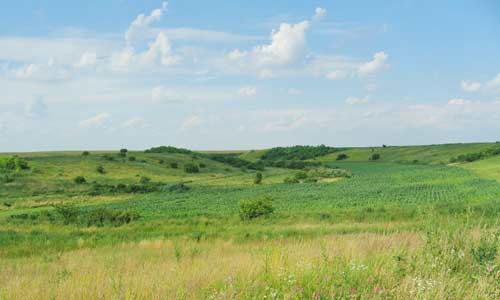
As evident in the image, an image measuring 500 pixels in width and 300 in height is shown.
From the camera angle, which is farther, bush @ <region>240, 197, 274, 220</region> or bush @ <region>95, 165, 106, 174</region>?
bush @ <region>95, 165, 106, 174</region>

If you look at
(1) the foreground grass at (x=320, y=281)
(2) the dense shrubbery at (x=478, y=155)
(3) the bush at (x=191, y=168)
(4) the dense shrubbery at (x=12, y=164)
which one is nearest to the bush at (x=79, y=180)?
(4) the dense shrubbery at (x=12, y=164)

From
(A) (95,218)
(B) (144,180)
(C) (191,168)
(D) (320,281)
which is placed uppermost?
(D) (320,281)

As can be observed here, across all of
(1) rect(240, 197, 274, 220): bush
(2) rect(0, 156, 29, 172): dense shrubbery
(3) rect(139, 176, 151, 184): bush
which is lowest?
(3) rect(139, 176, 151, 184): bush

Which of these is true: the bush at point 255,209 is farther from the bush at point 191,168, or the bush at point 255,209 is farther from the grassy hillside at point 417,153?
the grassy hillside at point 417,153

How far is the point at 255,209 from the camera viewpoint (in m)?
29.0

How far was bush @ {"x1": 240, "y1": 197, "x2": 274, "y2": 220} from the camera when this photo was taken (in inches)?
1126

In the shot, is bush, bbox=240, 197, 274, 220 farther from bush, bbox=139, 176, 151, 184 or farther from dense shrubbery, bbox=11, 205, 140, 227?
bush, bbox=139, 176, 151, 184

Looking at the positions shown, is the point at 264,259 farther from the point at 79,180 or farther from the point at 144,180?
the point at 144,180

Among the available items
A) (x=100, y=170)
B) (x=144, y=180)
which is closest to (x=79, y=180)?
(x=144, y=180)

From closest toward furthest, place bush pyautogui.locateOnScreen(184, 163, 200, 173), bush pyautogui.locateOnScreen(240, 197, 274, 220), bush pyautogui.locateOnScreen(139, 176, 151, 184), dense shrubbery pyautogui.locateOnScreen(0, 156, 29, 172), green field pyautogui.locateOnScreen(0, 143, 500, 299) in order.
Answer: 1. green field pyautogui.locateOnScreen(0, 143, 500, 299)
2. bush pyautogui.locateOnScreen(240, 197, 274, 220)
3. dense shrubbery pyautogui.locateOnScreen(0, 156, 29, 172)
4. bush pyautogui.locateOnScreen(139, 176, 151, 184)
5. bush pyautogui.locateOnScreen(184, 163, 200, 173)

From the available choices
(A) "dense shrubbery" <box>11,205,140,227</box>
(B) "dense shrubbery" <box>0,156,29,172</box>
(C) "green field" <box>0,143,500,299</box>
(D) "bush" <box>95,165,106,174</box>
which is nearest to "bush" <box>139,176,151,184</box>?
(D) "bush" <box>95,165,106,174</box>

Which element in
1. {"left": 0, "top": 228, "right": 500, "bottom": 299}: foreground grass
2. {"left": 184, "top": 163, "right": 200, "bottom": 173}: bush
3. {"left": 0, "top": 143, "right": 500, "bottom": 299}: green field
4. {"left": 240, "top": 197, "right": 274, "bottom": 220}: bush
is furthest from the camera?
{"left": 184, "top": 163, "right": 200, "bottom": 173}: bush

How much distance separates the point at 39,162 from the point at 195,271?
9501 centimetres

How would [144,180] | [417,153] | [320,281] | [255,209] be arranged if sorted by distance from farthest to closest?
[417,153]
[144,180]
[255,209]
[320,281]
